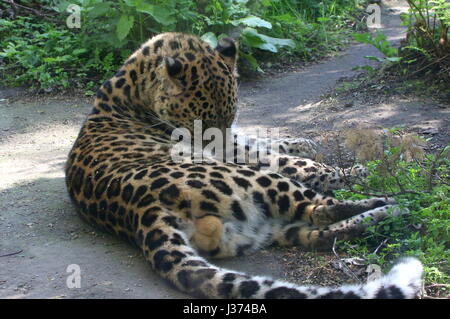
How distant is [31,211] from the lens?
19.4ft

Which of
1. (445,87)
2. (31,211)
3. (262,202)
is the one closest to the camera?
(262,202)

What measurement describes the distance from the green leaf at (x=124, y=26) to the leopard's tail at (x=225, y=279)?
5776 mm

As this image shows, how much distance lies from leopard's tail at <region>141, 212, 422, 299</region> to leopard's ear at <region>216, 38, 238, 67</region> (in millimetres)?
2328

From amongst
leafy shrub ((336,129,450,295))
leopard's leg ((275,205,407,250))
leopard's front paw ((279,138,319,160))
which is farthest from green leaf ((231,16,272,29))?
leopard's leg ((275,205,407,250))

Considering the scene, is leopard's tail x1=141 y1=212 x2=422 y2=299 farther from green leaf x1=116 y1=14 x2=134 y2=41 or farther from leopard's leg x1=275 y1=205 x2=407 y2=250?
green leaf x1=116 y1=14 x2=134 y2=41

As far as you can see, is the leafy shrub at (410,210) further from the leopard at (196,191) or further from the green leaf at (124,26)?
the green leaf at (124,26)

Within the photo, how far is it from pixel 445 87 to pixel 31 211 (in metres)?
5.35

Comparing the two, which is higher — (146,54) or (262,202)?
(146,54)

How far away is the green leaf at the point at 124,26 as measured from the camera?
9.51 meters

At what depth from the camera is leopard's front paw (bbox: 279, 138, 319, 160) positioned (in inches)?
269
